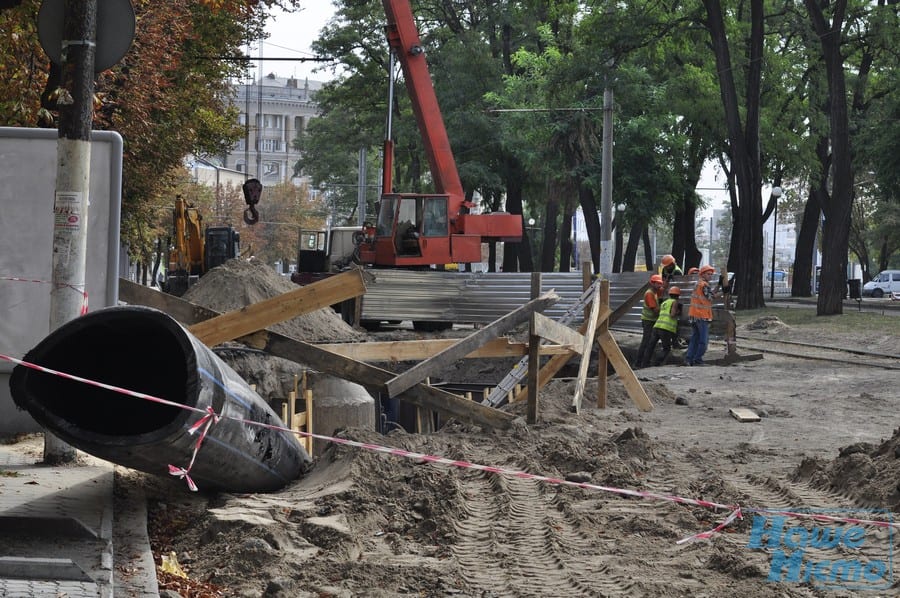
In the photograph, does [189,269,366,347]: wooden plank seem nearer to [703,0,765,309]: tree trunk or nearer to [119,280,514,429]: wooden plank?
[119,280,514,429]: wooden plank

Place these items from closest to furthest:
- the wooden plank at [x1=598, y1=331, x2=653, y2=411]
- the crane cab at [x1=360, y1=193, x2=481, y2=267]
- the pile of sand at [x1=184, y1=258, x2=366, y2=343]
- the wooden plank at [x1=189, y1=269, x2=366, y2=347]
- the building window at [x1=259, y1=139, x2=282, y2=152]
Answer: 1. the wooden plank at [x1=189, y1=269, x2=366, y2=347]
2. the wooden plank at [x1=598, y1=331, x2=653, y2=411]
3. the pile of sand at [x1=184, y1=258, x2=366, y2=343]
4. the crane cab at [x1=360, y1=193, x2=481, y2=267]
5. the building window at [x1=259, y1=139, x2=282, y2=152]

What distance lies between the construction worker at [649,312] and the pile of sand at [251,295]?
5359 millimetres

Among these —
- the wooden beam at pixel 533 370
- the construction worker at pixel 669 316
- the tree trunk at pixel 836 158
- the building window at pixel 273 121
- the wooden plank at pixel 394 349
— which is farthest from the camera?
the building window at pixel 273 121

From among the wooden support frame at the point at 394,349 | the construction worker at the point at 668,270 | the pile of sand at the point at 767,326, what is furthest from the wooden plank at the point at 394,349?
the pile of sand at the point at 767,326

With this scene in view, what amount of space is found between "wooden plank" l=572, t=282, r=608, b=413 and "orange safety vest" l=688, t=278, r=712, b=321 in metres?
6.36

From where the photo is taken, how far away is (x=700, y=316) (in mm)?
21219

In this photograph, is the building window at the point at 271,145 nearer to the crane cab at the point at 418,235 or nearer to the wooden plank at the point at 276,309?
the crane cab at the point at 418,235

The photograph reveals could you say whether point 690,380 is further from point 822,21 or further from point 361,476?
point 822,21

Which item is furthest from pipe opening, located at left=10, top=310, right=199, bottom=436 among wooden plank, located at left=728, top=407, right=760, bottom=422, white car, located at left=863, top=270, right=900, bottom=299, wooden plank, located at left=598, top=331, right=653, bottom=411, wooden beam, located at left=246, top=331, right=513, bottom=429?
white car, located at left=863, top=270, right=900, bottom=299

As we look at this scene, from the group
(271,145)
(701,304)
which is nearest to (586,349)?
(701,304)

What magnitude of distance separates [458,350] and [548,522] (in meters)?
3.37

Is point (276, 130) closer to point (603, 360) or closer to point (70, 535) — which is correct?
point (603, 360)

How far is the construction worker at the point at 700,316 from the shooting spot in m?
21.1

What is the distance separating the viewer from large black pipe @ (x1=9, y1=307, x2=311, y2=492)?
7.04m
